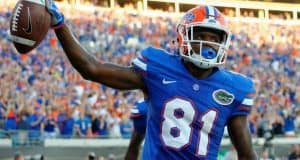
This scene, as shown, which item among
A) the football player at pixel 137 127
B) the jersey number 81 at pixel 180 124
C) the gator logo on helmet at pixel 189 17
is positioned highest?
the gator logo on helmet at pixel 189 17

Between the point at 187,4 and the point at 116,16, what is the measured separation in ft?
26.5

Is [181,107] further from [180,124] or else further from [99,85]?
[99,85]

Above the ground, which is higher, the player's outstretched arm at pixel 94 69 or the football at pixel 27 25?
the football at pixel 27 25

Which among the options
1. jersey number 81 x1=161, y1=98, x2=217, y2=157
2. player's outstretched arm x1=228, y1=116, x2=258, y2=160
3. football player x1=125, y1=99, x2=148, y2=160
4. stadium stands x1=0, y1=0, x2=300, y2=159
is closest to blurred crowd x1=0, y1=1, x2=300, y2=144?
stadium stands x1=0, y1=0, x2=300, y2=159

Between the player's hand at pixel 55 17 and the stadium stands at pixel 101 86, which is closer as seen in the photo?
the player's hand at pixel 55 17

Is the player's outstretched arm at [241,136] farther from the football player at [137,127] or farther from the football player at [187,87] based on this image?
the football player at [137,127]

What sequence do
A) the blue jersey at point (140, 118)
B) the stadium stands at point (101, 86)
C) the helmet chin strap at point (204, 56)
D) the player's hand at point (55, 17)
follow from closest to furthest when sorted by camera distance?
the player's hand at point (55, 17)
the helmet chin strap at point (204, 56)
the blue jersey at point (140, 118)
the stadium stands at point (101, 86)

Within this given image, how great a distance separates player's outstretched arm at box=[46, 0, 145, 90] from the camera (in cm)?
311

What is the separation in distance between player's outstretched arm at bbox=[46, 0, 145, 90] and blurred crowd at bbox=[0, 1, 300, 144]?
737cm

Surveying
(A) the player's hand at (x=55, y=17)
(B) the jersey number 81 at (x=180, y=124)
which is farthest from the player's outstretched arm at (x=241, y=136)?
(A) the player's hand at (x=55, y=17)

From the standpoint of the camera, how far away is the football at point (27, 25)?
10.1ft

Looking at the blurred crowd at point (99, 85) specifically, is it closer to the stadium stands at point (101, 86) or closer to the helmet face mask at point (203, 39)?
the stadium stands at point (101, 86)

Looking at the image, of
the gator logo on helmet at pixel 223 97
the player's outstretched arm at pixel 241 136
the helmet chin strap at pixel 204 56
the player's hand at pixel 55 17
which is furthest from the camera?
the player's outstretched arm at pixel 241 136

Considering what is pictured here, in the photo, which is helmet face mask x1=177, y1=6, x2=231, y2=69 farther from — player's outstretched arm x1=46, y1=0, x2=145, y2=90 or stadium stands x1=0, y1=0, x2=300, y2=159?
stadium stands x1=0, y1=0, x2=300, y2=159
